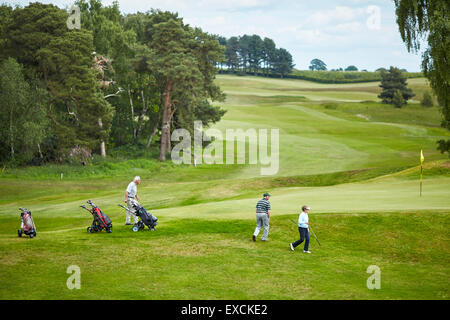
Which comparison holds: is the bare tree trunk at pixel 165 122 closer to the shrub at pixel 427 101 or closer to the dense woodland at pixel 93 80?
the dense woodland at pixel 93 80

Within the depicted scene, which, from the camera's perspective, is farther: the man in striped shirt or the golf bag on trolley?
the golf bag on trolley

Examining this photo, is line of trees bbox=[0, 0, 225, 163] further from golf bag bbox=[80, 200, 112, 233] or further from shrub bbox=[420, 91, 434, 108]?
shrub bbox=[420, 91, 434, 108]

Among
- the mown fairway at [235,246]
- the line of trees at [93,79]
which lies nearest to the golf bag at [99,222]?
the mown fairway at [235,246]

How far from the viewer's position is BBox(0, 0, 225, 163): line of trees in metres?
53.7

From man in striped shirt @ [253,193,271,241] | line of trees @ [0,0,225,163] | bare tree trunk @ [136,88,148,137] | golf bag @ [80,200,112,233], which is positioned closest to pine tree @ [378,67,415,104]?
line of trees @ [0,0,225,163]

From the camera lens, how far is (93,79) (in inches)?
2258

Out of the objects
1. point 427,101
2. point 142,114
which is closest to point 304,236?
point 142,114

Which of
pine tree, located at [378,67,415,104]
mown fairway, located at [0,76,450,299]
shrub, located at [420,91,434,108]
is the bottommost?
mown fairway, located at [0,76,450,299]

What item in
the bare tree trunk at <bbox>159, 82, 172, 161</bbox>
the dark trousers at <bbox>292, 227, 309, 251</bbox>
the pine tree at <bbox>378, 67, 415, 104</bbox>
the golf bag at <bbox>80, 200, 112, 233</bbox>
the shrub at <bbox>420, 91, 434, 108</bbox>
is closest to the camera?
the dark trousers at <bbox>292, 227, 309, 251</bbox>

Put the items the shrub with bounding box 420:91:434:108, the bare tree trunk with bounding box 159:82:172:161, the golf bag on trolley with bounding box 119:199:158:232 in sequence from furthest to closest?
the shrub with bounding box 420:91:434:108 → the bare tree trunk with bounding box 159:82:172:161 → the golf bag on trolley with bounding box 119:199:158:232

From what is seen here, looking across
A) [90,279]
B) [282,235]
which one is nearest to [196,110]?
[282,235]

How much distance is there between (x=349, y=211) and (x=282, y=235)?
4.25m

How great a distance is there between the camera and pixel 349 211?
22.7 meters

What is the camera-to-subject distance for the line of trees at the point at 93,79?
53.7 meters
